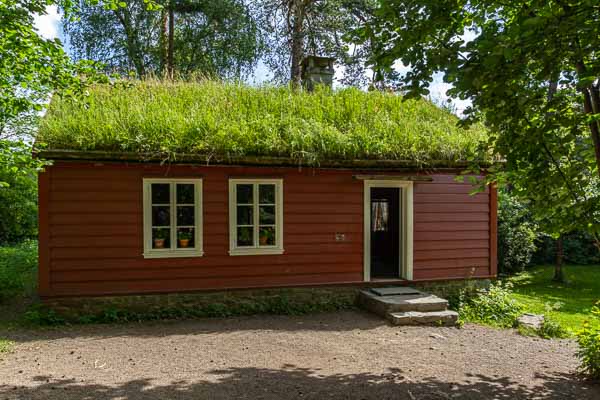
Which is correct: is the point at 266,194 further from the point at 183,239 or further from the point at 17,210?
the point at 17,210

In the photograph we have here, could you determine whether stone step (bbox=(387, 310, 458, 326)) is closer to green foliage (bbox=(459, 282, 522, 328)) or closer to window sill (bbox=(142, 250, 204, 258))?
green foliage (bbox=(459, 282, 522, 328))

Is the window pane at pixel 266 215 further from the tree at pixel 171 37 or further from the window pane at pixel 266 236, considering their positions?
the tree at pixel 171 37

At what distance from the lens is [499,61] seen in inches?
167

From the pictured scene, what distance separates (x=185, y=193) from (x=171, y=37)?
15599mm

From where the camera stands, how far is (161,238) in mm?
8430

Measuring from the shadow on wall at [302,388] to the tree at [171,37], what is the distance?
17.5 metres

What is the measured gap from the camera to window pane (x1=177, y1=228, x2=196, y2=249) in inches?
335

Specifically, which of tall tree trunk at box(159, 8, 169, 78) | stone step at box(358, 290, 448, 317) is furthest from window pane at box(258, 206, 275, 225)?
tall tree trunk at box(159, 8, 169, 78)

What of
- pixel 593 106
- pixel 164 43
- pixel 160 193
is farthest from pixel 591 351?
pixel 164 43

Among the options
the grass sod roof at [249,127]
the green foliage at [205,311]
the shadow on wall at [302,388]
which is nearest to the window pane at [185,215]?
the grass sod roof at [249,127]

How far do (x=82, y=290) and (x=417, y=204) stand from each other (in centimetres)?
655

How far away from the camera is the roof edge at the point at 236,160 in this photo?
7598mm

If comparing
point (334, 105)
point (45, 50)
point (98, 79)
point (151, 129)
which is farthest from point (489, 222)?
point (45, 50)

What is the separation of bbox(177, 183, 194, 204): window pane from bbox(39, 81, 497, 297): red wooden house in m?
0.02
